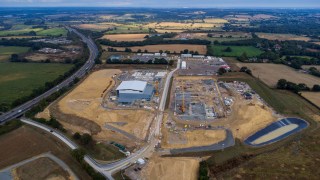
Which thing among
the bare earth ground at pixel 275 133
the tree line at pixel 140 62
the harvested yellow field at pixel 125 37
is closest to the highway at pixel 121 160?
the bare earth ground at pixel 275 133

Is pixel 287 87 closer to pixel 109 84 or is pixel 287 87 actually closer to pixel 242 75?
pixel 242 75

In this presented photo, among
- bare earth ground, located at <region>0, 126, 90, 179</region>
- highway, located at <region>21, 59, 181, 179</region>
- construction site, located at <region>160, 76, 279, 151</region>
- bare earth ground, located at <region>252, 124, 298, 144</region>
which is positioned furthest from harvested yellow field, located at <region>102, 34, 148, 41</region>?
bare earth ground, located at <region>252, 124, 298, 144</region>

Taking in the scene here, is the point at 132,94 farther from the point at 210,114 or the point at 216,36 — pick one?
the point at 216,36

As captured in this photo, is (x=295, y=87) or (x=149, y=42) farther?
(x=149, y=42)

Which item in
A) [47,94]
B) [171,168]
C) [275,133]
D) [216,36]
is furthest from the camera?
[216,36]

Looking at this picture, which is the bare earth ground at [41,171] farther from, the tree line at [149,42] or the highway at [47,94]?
the tree line at [149,42]

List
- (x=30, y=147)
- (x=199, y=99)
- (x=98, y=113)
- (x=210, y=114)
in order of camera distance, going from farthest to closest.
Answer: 1. (x=199, y=99)
2. (x=98, y=113)
3. (x=210, y=114)
4. (x=30, y=147)

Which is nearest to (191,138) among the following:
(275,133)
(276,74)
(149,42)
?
(275,133)

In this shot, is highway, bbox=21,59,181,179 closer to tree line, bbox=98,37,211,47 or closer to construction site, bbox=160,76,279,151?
construction site, bbox=160,76,279,151

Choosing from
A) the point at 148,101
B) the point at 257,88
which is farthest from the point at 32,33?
the point at 257,88
